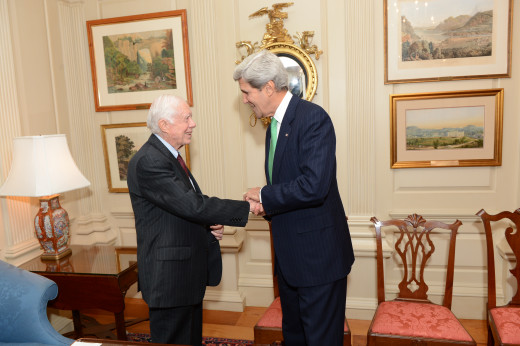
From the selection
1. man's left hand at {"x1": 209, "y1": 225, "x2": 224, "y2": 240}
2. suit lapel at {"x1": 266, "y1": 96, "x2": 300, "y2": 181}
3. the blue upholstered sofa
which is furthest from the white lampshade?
suit lapel at {"x1": 266, "y1": 96, "x2": 300, "y2": 181}

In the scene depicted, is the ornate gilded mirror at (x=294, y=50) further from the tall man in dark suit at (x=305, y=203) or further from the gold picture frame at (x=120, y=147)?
the tall man in dark suit at (x=305, y=203)

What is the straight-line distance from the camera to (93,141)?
4.18 meters

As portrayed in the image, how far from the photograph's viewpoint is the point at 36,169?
2945mm

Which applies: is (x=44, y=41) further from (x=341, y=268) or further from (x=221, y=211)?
(x=341, y=268)

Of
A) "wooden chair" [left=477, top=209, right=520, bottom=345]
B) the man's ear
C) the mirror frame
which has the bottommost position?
"wooden chair" [left=477, top=209, right=520, bottom=345]

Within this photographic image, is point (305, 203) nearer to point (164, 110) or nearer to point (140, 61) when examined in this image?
point (164, 110)

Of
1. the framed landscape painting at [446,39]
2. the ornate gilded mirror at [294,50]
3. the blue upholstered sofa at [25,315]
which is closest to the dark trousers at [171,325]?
the blue upholstered sofa at [25,315]

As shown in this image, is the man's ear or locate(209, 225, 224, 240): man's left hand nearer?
the man's ear

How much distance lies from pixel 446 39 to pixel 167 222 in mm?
2766

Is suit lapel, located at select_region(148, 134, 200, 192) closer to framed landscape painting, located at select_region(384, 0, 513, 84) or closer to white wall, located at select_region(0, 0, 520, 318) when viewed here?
white wall, located at select_region(0, 0, 520, 318)

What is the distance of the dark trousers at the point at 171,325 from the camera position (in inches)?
90.4

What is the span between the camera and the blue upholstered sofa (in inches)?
87.1

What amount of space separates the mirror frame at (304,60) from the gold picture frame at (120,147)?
1.33 m

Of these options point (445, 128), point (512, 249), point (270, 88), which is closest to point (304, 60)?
point (445, 128)
